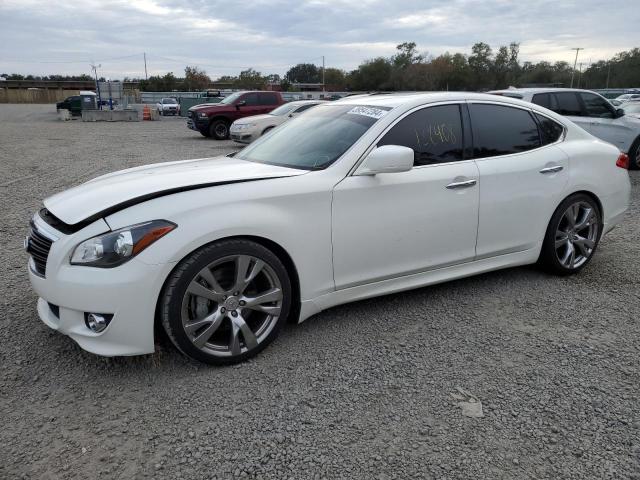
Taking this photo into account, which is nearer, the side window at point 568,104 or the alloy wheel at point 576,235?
the alloy wheel at point 576,235

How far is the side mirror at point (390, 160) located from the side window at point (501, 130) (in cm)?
89

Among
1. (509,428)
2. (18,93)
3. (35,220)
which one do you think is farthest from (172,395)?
(18,93)

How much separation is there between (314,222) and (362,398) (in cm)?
107

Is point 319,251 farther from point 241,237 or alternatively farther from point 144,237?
point 144,237

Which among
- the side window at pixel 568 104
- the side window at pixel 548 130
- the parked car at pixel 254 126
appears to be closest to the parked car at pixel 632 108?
the side window at pixel 568 104

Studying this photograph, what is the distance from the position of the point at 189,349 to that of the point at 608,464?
2131mm

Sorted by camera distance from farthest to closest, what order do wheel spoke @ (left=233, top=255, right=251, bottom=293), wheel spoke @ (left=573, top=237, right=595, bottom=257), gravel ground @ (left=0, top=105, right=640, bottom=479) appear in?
wheel spoke @ (left=573, top=237, right=595, bottom=257) < wheel spoke @ (left=233, top=255, right=251, bottom=293) < gravel ground @ (left=0, top=105, right=640, bottom=479)

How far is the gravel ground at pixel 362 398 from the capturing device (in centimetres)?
224

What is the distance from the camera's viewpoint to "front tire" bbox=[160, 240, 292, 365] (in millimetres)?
2756

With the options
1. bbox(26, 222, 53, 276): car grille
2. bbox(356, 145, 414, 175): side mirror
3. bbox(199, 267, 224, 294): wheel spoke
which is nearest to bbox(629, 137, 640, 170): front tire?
bbox(356, 145, 414, 175): side mirror

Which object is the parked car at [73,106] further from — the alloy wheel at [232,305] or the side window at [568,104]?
the alloy wheel at [232,305]

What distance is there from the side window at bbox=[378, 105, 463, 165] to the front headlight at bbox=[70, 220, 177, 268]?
1.65m

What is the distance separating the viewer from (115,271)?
8.59 ft

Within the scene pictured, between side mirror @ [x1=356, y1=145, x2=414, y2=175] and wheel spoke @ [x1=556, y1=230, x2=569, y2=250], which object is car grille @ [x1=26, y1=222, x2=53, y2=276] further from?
wheel spoke @ [x1=556, y1=230, x2=569, y2=250]
